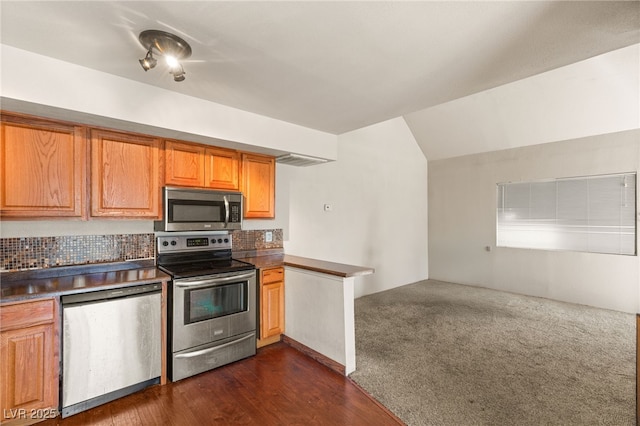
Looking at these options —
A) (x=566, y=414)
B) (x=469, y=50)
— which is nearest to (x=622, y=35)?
(x=469, y=50)

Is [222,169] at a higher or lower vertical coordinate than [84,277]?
higher

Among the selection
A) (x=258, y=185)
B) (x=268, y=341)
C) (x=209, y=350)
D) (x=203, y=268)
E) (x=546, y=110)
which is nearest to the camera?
(x=209, y=350)

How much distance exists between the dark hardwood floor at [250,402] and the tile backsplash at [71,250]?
116 cm

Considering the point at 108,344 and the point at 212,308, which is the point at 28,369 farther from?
the point at 212,308

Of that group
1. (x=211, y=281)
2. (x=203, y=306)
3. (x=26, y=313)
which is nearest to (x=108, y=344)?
(x=26, y=313)

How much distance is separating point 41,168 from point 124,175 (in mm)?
529

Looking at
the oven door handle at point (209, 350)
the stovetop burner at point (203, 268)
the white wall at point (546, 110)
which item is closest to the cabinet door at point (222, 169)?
the stovetop burner at point (203, 268)

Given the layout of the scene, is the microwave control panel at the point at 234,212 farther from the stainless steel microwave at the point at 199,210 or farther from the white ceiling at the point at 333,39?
the white ceiling at the point at 333,39

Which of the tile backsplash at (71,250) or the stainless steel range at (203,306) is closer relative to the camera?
the tile backsplash at (71,250)

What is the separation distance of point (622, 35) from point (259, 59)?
2.22 m

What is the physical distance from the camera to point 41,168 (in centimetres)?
224

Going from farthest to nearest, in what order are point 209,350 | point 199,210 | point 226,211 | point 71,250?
point 226,211
point 199,210
point 209,350
point 71,250

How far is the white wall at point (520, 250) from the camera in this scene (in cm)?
450

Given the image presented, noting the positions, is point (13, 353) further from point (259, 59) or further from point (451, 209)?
point (451, 209)
